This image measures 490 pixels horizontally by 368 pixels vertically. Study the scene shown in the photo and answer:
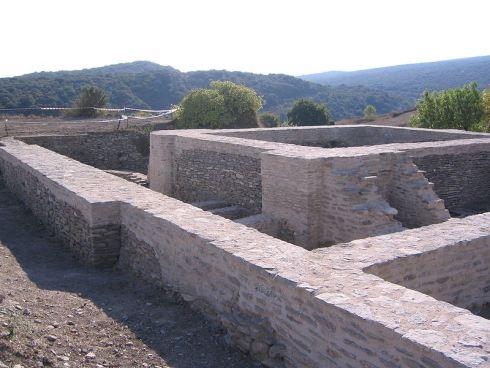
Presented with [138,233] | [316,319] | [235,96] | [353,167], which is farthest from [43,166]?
[235,96]

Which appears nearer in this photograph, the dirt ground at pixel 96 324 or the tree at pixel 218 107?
the dirt ground at pixel 96 324

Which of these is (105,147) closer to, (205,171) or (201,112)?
(201,112)

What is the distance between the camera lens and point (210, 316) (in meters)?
5.56

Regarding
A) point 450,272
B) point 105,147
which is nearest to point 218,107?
point 105,147

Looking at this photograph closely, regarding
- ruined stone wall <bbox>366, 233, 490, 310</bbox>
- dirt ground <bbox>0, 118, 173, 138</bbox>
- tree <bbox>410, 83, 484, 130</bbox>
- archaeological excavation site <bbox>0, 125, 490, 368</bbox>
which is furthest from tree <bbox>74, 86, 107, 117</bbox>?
ruined stone wall <bbox>366, 233, 490, 310</bbox>

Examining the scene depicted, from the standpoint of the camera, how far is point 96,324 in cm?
557

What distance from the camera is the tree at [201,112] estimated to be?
2022 cm

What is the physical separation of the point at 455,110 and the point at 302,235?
632 inches

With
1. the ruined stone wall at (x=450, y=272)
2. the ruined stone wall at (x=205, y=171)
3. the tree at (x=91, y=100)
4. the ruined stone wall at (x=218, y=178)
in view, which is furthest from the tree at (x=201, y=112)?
the ruined stone wall at (x=450, y=272)

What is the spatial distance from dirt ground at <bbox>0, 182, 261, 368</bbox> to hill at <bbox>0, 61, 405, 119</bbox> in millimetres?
39322

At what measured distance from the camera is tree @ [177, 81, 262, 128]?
20250 mm

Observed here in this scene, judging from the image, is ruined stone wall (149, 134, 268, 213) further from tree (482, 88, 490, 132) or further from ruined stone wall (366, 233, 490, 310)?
tree (482, 88, 490, 132)

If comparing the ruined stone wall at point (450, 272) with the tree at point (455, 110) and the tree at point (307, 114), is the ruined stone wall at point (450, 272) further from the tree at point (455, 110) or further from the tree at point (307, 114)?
the tree at point (307, 114)

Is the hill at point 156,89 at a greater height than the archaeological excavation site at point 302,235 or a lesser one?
greater
